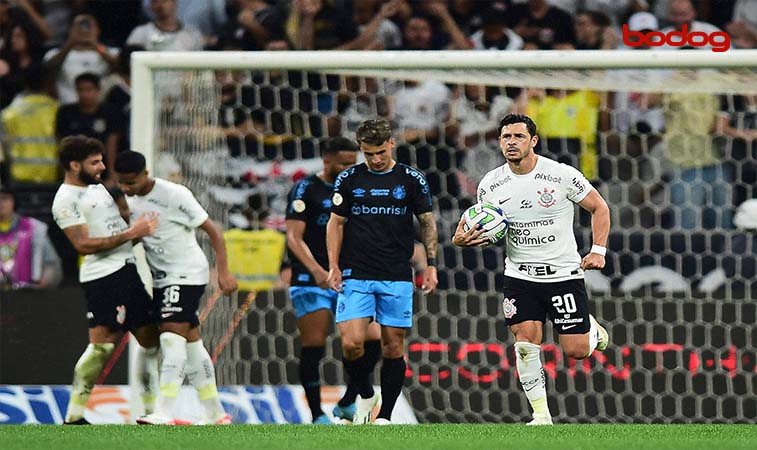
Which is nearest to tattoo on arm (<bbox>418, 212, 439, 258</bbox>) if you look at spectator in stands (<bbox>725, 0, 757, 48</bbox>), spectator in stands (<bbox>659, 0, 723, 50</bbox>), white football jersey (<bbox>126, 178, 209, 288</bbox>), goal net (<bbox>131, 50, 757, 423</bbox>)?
white football jersey (<bbox>126, 178, 209, 288</bbox>)

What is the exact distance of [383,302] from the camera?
845 cm

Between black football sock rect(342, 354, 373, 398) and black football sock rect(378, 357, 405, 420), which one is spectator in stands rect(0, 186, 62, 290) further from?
black football sock rect(378, 357, 405, 420)

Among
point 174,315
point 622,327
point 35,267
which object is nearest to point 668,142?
point 622,327

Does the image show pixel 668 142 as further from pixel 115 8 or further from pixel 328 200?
pixel 115 8

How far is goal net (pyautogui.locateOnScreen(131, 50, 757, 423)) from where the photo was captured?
32.7ft

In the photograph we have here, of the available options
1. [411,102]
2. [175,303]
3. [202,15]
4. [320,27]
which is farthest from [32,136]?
[175,303]

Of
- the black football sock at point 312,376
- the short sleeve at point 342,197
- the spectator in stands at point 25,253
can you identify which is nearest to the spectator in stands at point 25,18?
the spectator in stands at point 25,253

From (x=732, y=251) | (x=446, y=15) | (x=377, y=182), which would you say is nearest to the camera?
(x=377, y=182)

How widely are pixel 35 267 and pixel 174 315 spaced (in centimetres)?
323

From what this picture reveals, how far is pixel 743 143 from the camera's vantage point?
11031 millimetres

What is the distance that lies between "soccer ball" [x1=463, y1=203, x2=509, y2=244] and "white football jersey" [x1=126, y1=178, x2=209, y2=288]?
2.00 meters

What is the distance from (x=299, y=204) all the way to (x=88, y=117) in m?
4.43

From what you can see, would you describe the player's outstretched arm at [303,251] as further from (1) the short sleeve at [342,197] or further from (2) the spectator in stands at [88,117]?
(2) the spectator in stands at [88,117]

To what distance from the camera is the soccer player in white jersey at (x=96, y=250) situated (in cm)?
856
